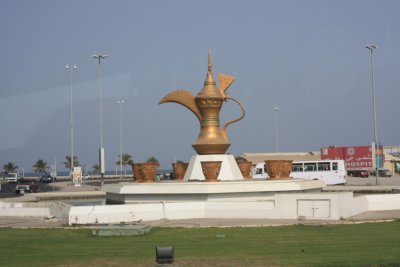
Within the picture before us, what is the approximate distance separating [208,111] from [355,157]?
40.1 m

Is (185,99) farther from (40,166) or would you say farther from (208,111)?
(40,166)

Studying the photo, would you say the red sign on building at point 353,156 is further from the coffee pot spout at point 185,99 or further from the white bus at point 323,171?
the coffee pot spout at point 185,99

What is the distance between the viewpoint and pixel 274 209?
22.0 metres

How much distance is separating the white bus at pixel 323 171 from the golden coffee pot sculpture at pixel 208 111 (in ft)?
62.5

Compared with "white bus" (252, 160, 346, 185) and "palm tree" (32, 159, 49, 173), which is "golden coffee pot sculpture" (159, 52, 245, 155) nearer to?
"white bus" (252, 160, 346, 185)

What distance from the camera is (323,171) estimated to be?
4912 cm

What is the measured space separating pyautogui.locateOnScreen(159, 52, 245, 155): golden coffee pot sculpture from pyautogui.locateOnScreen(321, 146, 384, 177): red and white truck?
37.6 m

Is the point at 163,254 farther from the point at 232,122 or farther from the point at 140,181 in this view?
the point at 232,122

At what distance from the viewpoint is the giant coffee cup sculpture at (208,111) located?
97.9 feet

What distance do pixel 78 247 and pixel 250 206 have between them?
27.4 ft

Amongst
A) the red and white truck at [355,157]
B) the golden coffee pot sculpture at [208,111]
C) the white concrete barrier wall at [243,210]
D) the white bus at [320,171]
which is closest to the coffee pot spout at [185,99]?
the golden coffee pot sculpture at [208,111]

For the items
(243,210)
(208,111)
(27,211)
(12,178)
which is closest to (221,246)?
(243,210)

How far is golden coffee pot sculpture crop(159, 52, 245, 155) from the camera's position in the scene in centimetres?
2983

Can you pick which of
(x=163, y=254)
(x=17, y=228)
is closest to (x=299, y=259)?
(x=163, y=254)
